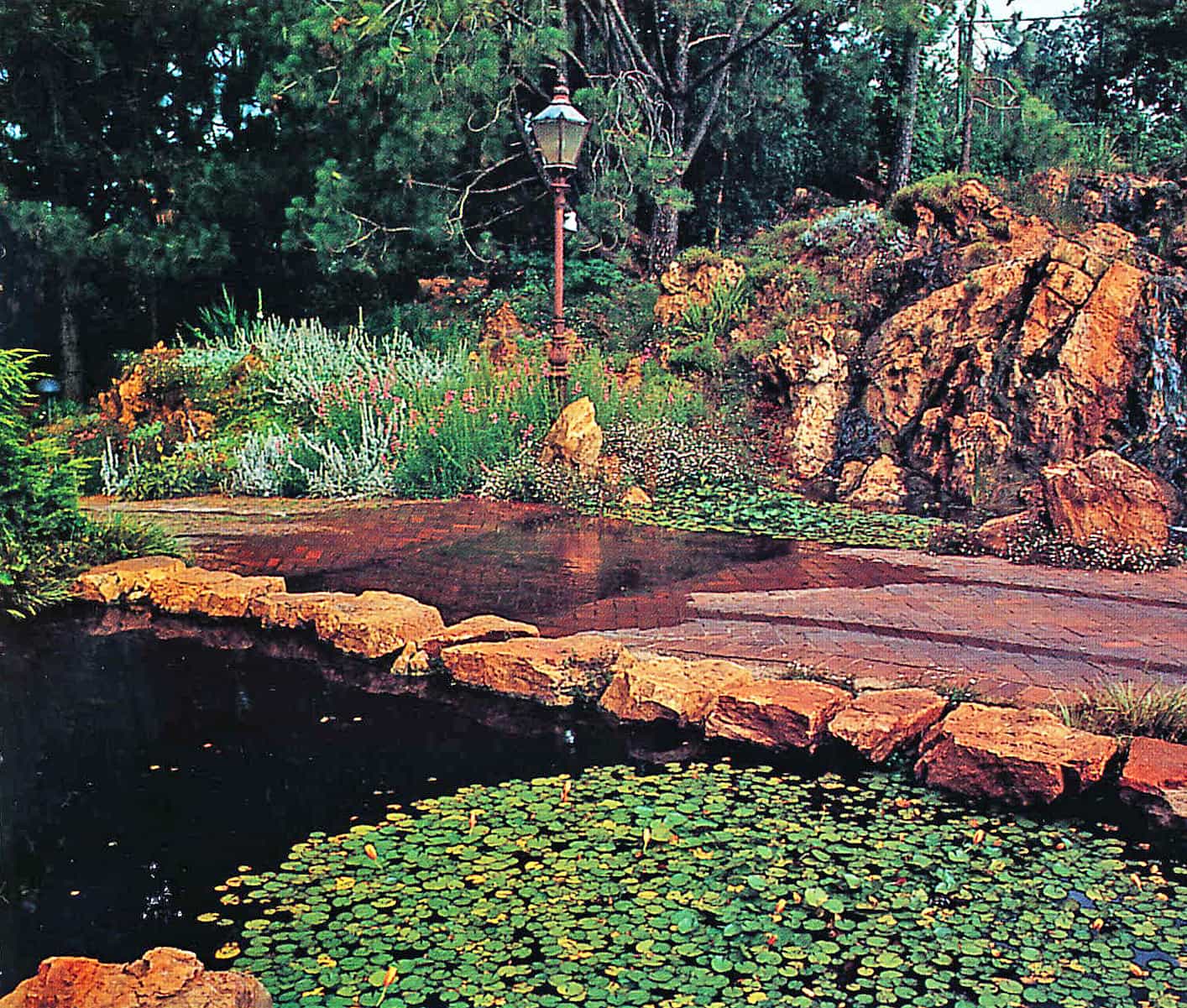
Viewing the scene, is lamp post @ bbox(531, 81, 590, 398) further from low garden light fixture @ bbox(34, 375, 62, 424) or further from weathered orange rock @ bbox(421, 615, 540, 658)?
low garden light fixture @ bbox(34, 375, 62, 424)

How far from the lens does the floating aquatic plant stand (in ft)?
8.09

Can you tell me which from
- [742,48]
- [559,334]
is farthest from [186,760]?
[742,48]

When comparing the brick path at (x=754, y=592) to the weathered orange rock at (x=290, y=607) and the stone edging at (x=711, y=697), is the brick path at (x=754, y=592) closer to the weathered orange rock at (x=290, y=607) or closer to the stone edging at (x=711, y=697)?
the stone edging at (x=711, y=697)

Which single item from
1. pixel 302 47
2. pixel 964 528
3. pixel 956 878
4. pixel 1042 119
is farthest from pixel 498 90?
pixel 956 878

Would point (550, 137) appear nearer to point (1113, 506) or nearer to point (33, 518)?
point (1113, 506)

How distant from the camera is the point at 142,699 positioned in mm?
4449

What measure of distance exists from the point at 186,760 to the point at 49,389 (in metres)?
11.5

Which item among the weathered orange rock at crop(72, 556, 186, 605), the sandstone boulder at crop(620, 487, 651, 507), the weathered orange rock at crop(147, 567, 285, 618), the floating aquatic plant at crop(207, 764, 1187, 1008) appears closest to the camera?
the floating aquatic plant at crop(207, 764, 1187, 1008)

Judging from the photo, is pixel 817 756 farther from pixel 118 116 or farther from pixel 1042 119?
pixel 118 116

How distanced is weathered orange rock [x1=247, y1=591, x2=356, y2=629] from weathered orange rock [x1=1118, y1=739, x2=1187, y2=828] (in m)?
3.47

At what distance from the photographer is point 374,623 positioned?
496cm

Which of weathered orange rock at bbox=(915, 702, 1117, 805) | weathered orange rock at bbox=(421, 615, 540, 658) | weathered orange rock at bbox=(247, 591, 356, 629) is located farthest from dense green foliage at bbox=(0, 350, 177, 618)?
weathered orange rock at bbox=(915, 702, 1117, 805)

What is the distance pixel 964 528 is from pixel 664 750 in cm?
422

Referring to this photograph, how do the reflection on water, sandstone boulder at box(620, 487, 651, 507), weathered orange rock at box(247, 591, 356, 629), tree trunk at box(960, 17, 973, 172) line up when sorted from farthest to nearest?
tree trunk at box(960, 17, 973, 172) < sandstone boulder at box(620, 487, 651, 507) < the reflection on water < weathered orange rock at box(247, 591, 356, 629)
